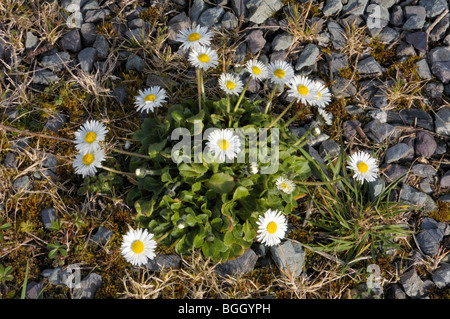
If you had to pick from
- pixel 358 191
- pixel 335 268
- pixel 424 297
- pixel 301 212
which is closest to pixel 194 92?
pixel 301 212

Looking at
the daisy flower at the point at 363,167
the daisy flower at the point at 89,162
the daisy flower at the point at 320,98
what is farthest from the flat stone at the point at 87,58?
the daisy flower at the point at 363,167

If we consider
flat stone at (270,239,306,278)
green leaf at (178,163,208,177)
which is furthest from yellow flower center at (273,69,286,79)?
flat stone at (270,239,306,278)

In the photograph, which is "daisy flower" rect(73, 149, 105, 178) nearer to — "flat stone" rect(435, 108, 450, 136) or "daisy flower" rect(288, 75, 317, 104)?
"daisy flower" rect(288, 75, 317, 104)

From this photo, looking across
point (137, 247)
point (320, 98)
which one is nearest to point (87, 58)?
point (137, 247)

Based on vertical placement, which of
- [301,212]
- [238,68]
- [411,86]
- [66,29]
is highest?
[66,29]

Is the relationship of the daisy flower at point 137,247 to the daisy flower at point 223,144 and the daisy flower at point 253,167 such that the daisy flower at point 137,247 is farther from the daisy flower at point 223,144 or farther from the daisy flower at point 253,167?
the daisy flower at point 253,167

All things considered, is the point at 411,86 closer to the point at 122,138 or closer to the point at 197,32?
the point at 197,32
